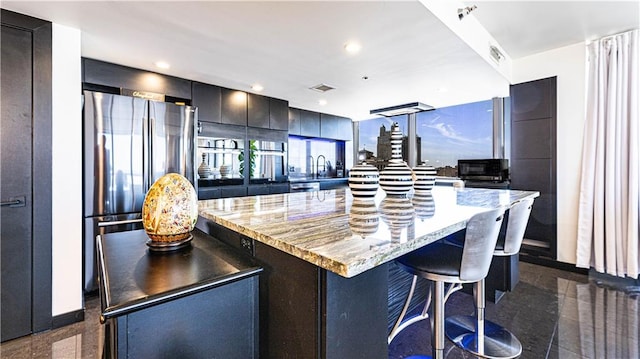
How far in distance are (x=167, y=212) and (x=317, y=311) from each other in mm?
638

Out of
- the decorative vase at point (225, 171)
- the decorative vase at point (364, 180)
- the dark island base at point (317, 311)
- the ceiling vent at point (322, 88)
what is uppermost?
the ceiling vent at point (322, 88)

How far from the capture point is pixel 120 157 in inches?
96.7

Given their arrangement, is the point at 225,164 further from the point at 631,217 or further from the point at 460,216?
the point at 631,217

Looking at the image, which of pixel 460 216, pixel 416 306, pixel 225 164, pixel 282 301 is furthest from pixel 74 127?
pixel 416 306

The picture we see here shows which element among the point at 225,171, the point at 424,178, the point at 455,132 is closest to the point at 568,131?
the point at 455,132

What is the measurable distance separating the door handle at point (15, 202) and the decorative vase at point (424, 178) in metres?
2.80

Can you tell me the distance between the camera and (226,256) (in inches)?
38.7

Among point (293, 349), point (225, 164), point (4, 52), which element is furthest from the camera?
point (225, 164)

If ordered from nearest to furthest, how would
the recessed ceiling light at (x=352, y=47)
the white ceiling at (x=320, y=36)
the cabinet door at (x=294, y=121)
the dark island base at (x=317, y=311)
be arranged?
1. the dark island base at (x=317, y=311)
2. the white ceiling at (x=320, y=36)
3. the recessed ceiling light at (x=352, y=47)
4. the cabinet door at (x=294, y=121)

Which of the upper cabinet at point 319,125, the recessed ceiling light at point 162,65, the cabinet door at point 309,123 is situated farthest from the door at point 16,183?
the cabinet door at point 309,123

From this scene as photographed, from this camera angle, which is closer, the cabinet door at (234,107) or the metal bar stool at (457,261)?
the metal bar stool at (457,261)

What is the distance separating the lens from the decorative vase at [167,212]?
3.26 ft

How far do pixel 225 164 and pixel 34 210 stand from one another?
197 cm

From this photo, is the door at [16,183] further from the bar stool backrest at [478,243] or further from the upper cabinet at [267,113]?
the bar stool backrest at [478,243]
